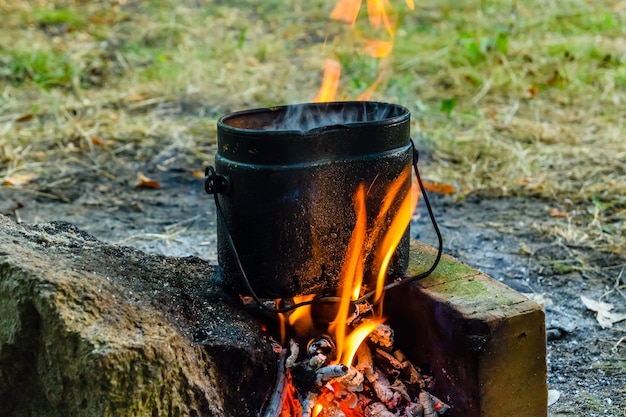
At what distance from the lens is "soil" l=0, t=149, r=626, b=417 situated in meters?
2.96

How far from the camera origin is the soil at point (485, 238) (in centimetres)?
296

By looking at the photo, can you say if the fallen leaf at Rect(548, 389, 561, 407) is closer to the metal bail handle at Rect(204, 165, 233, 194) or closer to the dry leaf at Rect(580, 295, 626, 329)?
the dry leaf at Rect(580, 295, 626, 329)

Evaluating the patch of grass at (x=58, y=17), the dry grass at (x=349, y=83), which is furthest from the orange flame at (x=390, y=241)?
the patch of grass at (x=58, y=17)

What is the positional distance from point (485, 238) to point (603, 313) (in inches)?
39.0

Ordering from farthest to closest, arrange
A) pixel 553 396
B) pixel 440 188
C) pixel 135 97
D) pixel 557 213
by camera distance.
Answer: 1. pixel 135 97
2. pixel 440 188
3. pixel 557 213
4. pixel 553 396

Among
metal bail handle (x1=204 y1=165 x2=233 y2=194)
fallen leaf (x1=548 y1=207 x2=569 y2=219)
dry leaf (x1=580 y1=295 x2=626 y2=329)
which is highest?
metal bail handle (x1=204 y1=165 x2=233 y2=194)

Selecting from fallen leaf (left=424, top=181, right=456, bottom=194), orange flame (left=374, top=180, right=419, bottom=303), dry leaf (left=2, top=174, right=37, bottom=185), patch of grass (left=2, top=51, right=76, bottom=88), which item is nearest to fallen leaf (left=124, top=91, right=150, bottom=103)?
patch of grass (left=2, top=51, right=76, bottom=88)

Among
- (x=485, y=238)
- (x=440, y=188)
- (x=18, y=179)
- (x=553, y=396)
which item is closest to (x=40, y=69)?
(x=18, y=179)

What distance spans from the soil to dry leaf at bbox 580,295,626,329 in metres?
0.02

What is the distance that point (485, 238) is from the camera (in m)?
4.27

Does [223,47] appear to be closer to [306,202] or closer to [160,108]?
[160,108]

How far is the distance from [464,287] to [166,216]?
9.14ft

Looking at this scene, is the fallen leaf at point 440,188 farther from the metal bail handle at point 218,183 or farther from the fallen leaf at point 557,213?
the metal bail handle at point 218,183

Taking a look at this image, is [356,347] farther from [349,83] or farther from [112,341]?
[349,83]
